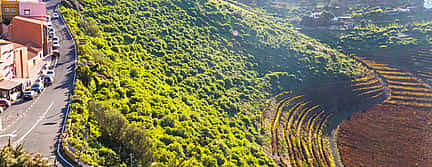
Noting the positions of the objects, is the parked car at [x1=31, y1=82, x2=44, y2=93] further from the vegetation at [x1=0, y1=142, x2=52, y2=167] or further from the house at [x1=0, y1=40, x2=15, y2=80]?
the vegetation at [x1=0, y1=142, x2=52, y2=167]

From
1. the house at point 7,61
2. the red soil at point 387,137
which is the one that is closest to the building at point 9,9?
the house at point 7,61

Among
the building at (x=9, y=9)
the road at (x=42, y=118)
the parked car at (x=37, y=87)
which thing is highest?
the building at (x=9, y=9)

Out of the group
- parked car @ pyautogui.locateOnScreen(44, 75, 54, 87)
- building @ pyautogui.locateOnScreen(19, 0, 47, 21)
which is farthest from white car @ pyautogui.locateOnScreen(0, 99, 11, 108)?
building @ pyautogui.locateOnScreen(19, 0, 47, 21)

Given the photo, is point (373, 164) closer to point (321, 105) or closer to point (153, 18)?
point (321, 105)

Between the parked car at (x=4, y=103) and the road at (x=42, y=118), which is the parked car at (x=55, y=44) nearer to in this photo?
the road at (x=42, y=118)

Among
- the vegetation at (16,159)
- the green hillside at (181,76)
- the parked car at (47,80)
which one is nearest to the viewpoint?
the vegetation at (16,159)

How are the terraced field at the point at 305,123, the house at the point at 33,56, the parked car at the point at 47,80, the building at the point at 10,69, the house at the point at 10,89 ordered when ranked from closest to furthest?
the house at the point at 10,89, the building at the point at 10,69, the parked car at the point at 47,80, the house at the point at 33,56, the terraced field at the point at 305,123
